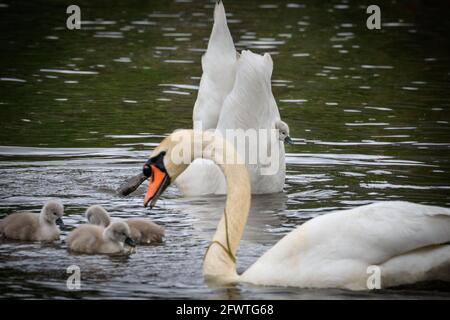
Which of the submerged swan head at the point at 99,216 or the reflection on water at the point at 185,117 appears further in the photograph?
the submerged swan head at the point at 99,216

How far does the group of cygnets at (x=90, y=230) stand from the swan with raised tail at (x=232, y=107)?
6.66 feet

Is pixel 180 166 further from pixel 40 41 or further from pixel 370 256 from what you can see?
pixel 40 41

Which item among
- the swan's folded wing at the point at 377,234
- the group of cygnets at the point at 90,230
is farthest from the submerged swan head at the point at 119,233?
the swan's folded wing at the point at 377,234

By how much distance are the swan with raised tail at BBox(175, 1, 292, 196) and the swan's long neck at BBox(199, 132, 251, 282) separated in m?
3.03

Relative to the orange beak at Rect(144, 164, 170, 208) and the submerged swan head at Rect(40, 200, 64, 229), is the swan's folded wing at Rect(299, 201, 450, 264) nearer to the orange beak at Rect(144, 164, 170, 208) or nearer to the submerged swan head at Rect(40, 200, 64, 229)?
the orange beak at Rect(144, 164, 170, 208)

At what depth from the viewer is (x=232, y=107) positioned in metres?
11.7

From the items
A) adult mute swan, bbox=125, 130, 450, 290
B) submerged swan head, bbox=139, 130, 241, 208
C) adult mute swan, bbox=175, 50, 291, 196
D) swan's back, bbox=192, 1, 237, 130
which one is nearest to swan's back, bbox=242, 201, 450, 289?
adult mute swan, bbox=125, 130, 450, 290

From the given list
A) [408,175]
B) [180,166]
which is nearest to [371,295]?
[180,166]

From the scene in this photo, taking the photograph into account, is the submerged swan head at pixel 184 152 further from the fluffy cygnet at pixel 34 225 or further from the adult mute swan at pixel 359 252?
the fluffy cygnet at pixel 34 225

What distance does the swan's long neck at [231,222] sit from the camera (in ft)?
28.0

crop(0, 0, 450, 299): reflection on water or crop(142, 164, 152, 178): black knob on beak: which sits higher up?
crop(142, 164, 152, 178): black knob on beak

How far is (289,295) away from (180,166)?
1325 mm

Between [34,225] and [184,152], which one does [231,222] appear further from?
[34,225]

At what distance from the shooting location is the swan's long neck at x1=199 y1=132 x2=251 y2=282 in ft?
28.0
